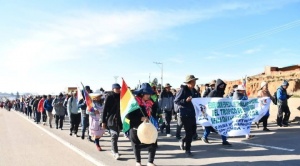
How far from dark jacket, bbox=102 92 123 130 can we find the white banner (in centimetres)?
305

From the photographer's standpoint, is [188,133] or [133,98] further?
[188,133]

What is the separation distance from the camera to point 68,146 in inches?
431

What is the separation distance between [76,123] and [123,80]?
7.74 metres

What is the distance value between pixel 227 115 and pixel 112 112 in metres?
3.76

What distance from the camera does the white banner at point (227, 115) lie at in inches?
398

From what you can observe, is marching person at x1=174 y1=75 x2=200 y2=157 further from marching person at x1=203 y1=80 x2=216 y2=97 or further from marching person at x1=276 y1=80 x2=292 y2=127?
marching person at x1=276 y1=80 x2=292 y2=127

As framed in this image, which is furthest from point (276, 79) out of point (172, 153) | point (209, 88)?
point (172, 153)

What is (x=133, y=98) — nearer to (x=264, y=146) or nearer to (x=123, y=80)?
(x=123, y=80)

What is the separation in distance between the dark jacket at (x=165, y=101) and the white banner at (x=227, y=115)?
2.82 meters

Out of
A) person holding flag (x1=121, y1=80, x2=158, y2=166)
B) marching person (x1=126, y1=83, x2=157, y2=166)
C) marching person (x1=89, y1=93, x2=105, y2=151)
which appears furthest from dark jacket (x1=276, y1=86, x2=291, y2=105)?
person holding flag (x1=121, y1=80, x2=158, y2=166)

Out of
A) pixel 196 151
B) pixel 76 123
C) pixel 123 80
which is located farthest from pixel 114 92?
pixel 76 123

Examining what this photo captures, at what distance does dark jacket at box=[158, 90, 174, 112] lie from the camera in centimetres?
1344

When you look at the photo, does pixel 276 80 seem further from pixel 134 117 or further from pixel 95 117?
pixel 134 117

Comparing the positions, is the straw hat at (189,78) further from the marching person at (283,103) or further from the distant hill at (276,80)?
the distant hill at (276,80)
